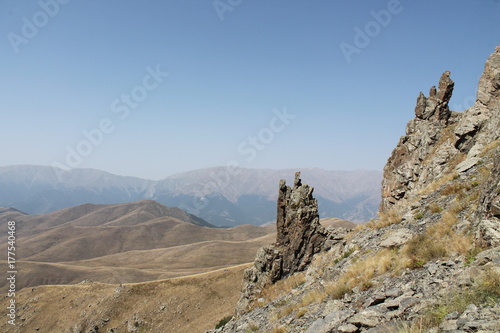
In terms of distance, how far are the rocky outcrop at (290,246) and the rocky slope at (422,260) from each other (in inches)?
4.2

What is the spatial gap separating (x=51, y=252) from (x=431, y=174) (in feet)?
741

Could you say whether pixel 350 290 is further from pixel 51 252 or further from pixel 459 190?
pixel 51 252

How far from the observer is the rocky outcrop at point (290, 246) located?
28.4 metres

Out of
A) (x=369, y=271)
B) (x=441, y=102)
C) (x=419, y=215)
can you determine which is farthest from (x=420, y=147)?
(x=369, y=271)

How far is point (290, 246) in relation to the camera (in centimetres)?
2934

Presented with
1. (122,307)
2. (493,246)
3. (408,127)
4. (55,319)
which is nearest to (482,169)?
(493,246)

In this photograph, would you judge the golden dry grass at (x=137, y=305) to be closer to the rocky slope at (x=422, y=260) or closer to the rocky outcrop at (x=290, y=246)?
the rocky outcrop at (x=290, y=246)

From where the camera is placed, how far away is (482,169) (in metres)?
17.5

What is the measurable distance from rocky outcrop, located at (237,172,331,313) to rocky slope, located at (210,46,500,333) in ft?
0.35

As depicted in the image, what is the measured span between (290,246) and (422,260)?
1876 cm

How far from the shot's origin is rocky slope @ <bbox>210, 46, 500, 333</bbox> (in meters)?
7.23

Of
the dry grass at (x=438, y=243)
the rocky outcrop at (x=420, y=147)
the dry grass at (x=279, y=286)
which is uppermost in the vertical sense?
the rocky outcrop at (x=420, y=147)

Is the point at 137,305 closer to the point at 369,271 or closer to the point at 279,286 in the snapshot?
the point at 279,286

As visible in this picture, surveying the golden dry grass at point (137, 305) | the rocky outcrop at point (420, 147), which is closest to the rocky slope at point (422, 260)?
the rocky outcrop at point (420, 147)
